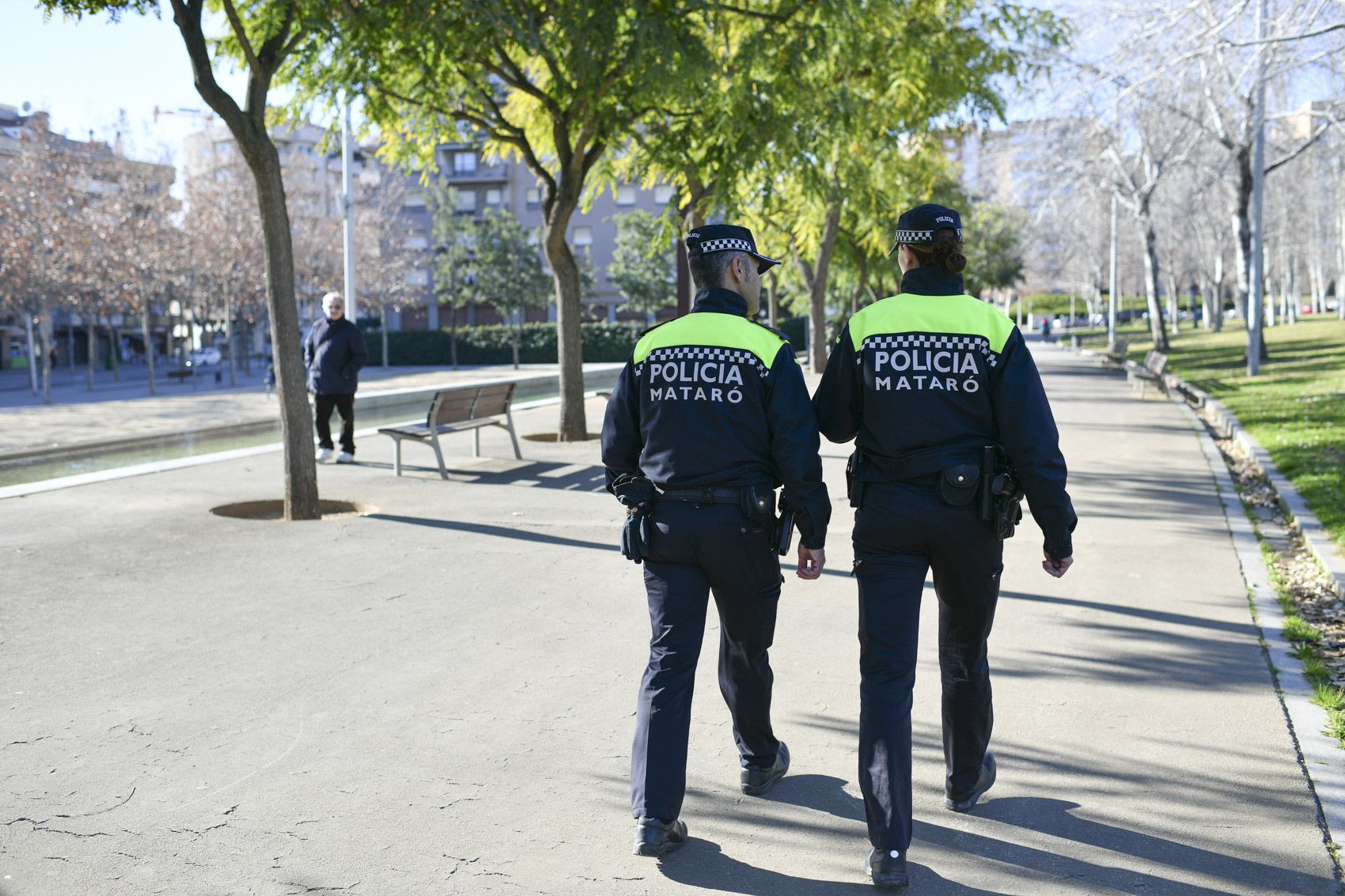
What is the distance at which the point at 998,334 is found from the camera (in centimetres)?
373

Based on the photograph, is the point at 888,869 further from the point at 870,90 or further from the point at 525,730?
the point at 870,90

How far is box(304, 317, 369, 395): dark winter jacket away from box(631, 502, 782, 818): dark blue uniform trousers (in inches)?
385

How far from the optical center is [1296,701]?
17.2 feet

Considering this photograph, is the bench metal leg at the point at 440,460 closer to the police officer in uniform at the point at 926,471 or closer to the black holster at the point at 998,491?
the police officer in uniform at the point at 926,471

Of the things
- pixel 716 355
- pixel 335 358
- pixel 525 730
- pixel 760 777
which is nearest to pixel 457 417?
pixel 335 358

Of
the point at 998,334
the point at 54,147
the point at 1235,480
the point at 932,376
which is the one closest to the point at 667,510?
the point at 932,376

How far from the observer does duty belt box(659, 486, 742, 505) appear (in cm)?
377

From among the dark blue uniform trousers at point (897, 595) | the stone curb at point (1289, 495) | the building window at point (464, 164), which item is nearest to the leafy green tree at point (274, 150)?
the dark blue uniform trousers at point (897, 595)

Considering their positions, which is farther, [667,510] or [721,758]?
[721,758]

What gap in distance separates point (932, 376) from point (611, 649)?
2.84 m

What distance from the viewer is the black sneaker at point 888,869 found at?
3.50 m

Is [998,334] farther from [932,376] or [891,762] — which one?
[891,762]

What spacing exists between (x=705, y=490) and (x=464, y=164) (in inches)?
3425

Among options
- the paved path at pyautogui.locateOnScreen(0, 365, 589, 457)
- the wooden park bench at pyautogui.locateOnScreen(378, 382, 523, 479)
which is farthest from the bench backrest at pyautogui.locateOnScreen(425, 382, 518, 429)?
the paved path at pyautogui.locateOnScreen(0, 365, 589, 457)
